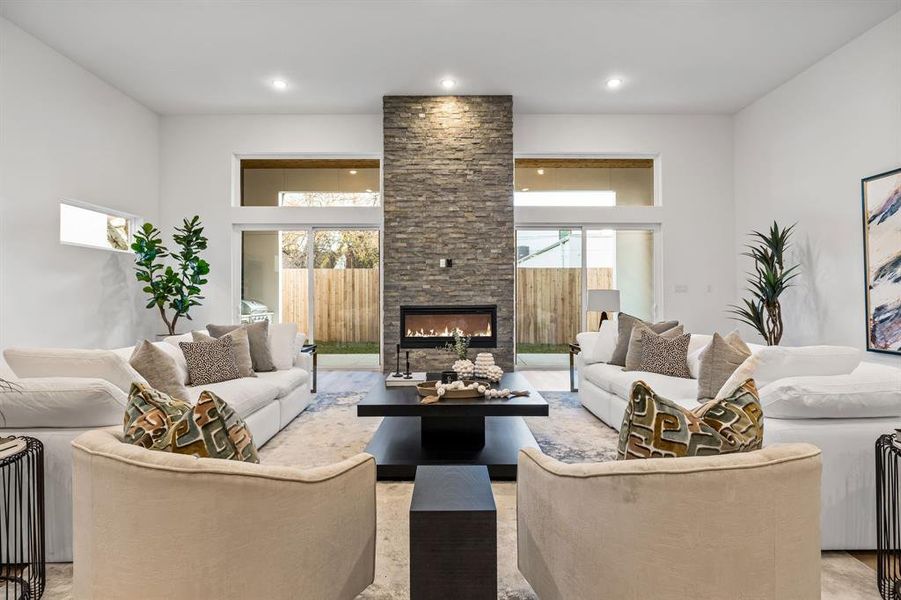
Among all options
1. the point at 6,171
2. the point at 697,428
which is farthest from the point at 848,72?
the point at 6,171

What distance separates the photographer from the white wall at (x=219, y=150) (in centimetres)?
656

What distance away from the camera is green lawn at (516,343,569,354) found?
22.2 ft

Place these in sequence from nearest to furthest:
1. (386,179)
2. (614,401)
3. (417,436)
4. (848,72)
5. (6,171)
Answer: (417,436) < (614,401) < (6,171) < (848,72) < (386,179)

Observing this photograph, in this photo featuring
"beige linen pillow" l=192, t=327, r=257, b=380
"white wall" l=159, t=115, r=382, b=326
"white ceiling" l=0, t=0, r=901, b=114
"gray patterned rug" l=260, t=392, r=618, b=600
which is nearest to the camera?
"gray patterned rug" l=260, t=392, r=618, b=600

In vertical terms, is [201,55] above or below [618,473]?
above

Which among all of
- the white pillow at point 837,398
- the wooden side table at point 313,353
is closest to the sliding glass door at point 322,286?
the wooden side table at point 313,353

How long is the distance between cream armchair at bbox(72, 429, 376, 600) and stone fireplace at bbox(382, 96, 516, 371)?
4875 millimetres

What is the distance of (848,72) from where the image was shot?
474 cm

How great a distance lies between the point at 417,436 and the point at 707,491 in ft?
8.05

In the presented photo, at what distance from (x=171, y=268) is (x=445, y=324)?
134 inches

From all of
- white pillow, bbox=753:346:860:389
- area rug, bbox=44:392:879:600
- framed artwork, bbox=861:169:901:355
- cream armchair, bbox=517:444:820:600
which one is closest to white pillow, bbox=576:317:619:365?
area rug, bbox=44:392:879:600

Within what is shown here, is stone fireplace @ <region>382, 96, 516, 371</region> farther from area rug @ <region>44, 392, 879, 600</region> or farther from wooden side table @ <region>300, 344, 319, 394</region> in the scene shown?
area rug @ <region>44, 392, 879, 600</region>

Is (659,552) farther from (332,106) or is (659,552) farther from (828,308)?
(332,106)

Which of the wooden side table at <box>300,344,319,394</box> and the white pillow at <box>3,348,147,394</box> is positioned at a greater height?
the white pillow at <box>3,348,147,394</box>
